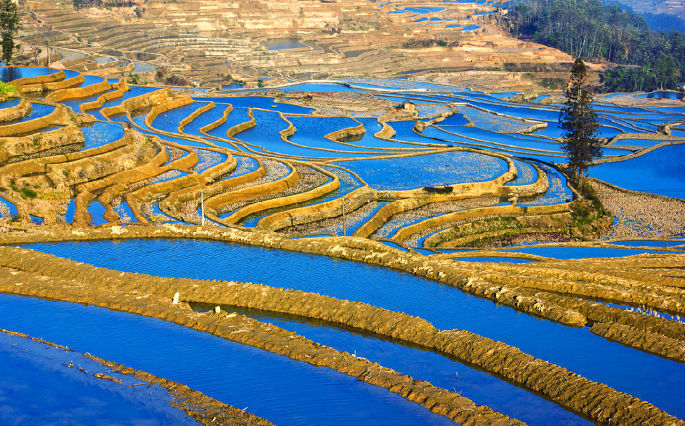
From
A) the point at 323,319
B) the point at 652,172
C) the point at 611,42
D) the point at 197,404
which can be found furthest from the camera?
the point at 611,42

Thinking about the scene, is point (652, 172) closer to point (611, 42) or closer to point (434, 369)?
point (434, 369)

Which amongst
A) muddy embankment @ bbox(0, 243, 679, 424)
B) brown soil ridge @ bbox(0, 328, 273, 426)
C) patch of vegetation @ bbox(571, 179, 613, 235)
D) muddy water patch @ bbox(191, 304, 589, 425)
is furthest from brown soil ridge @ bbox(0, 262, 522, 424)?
patch of vegetation @ bbox(571, 179, 613, 235)

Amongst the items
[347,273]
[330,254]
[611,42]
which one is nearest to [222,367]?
[347,273]

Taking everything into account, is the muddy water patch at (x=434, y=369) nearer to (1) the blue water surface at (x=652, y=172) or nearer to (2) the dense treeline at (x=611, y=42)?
(1) the blue water surface at (x=652, y=172)

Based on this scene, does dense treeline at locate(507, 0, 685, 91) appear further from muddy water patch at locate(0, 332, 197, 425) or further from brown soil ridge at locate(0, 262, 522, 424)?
muddy water patch at locate(0, 332, 197, 425)

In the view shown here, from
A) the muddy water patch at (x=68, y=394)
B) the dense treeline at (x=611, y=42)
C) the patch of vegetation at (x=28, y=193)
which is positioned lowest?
the patch of vegetation at (x=28, y=193)

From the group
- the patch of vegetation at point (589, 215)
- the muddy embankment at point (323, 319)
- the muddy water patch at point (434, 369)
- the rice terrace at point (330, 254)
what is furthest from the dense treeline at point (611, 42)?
the muddy water patch at point (434, 369)

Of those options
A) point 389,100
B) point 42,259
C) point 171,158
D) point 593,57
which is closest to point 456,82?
point 389,100

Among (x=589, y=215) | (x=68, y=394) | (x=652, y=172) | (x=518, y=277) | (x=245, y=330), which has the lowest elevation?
(x=589, y=215)
